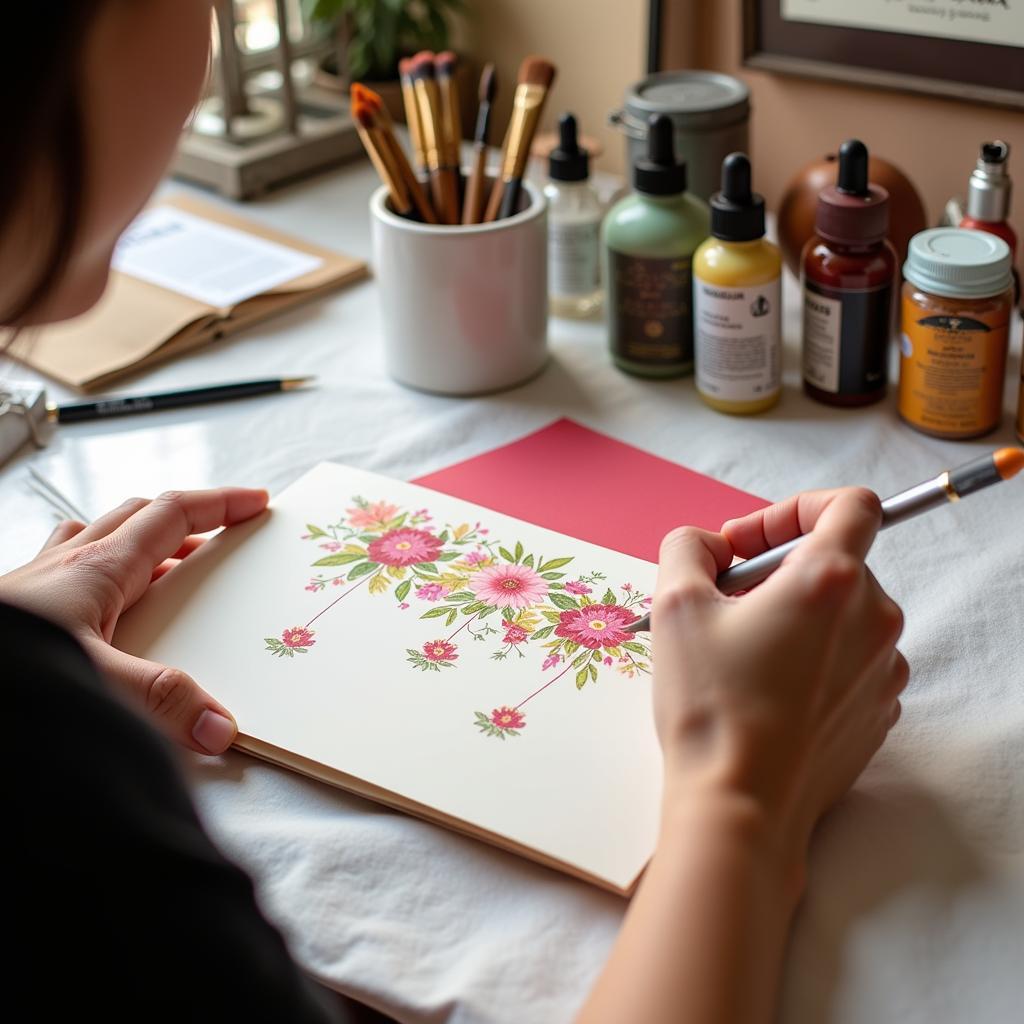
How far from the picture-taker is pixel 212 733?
575 mm

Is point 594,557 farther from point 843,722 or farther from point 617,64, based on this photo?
point 617,64

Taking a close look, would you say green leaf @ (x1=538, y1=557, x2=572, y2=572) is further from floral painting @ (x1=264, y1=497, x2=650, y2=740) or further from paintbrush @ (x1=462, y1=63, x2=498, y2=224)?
paintbrush @ (x1=462, y1=63, x2=498, y2=224)

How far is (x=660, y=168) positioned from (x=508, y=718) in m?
0.43

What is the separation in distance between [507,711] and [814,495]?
0.18 meters

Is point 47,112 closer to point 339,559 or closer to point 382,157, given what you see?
point 339,559

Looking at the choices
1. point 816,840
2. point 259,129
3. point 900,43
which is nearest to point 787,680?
point 816,840

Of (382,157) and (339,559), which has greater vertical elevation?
(382,157)

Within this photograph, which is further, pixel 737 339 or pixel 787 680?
pixel 737 339

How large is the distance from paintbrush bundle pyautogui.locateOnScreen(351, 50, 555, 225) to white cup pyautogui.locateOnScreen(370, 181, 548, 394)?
0.06 ft

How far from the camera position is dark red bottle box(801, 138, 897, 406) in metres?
0.77

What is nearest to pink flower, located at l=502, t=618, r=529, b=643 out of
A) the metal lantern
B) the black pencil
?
the black pencil

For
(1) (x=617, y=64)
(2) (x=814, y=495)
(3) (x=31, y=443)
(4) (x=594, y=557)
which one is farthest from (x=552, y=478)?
(1) (x=617, y=64)

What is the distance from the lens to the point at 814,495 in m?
0.59

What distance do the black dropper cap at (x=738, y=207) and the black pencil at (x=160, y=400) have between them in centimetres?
32
